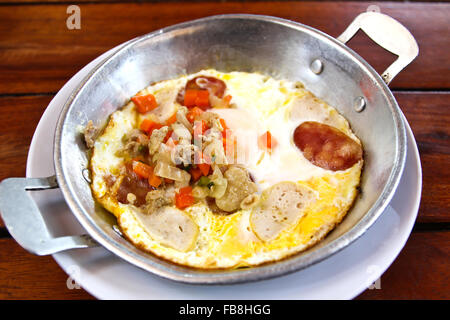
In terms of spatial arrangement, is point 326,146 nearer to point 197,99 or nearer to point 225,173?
point 225,173

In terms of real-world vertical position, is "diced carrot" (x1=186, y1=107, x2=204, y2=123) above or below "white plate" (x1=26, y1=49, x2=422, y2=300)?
above

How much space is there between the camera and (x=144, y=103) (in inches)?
92.7

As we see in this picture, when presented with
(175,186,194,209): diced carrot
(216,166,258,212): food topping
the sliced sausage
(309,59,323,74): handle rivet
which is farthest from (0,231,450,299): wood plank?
(309,59,323,74): handle rivet

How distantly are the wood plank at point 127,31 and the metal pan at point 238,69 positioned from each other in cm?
57

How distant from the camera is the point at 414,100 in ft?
8.45

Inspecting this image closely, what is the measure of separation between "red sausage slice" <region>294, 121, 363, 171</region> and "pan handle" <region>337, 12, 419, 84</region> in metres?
0.38

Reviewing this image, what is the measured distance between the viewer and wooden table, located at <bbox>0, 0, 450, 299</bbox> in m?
1.83

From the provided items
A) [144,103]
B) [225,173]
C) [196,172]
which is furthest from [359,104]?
[144,103]

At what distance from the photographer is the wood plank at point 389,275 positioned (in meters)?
1.77

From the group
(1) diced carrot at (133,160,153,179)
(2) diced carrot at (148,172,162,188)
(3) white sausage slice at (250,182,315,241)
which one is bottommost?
(3) white sausage slice at (250,182,315,241)

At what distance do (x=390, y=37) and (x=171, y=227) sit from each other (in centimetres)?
150

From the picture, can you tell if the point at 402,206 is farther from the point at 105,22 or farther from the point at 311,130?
the point at 105,22

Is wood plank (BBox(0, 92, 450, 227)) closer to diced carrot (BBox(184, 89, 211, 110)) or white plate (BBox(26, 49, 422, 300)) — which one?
white plate (BBox(26, 49, 422, 300))
